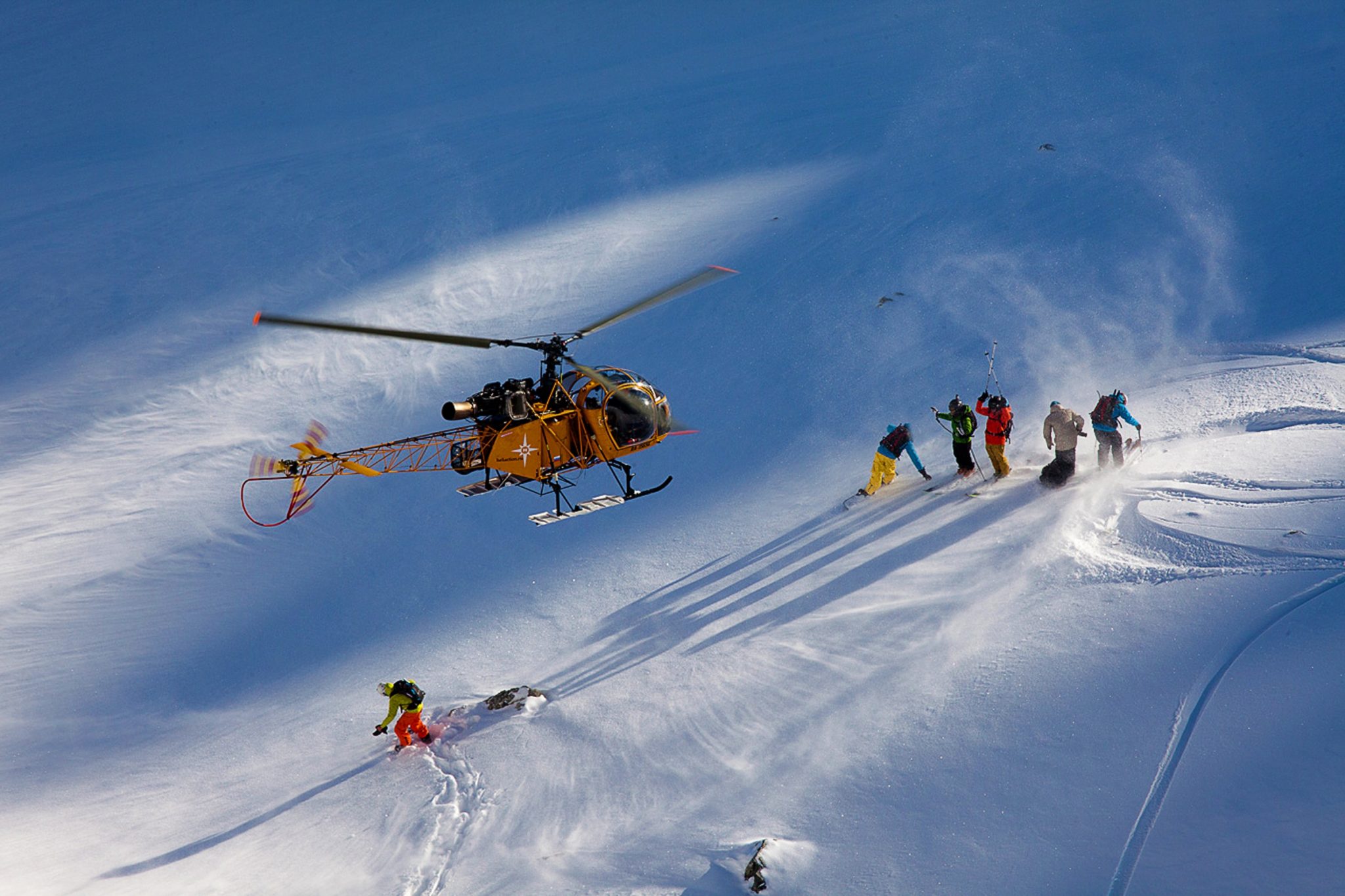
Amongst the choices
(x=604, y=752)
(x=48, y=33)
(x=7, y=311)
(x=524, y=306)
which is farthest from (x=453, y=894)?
(x=48, y=33)

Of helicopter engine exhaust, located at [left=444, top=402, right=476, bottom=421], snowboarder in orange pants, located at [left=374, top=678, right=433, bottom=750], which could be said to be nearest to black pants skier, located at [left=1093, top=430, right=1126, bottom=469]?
helicopter engine exhaust, located at [left=444, top=402, right=476, bottom=421]

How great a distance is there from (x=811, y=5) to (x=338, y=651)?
922 inches

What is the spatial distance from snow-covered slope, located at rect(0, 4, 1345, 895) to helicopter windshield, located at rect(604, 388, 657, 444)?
2.83 m

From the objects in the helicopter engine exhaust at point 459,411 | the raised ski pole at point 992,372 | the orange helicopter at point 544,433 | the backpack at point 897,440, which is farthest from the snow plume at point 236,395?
the backpack at point 897,440

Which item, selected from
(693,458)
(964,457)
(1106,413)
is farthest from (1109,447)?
(693,458)

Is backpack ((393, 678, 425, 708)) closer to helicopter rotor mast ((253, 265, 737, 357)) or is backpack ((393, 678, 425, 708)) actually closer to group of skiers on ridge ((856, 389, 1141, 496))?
helicopter rotor mast ((253, 265, 737, 357))

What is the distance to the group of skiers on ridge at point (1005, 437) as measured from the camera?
12.5 metres

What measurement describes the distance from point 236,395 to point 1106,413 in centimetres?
1519

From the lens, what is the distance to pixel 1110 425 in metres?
12.7

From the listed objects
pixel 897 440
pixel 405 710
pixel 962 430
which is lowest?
pixel 405 710

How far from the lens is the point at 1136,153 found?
21.2m

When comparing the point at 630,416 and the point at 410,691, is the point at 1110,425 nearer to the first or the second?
the point at 630,416

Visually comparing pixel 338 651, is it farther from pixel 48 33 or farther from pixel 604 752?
pixel 48 33

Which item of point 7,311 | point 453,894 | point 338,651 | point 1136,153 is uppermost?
point 1136,153
